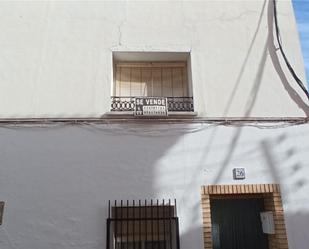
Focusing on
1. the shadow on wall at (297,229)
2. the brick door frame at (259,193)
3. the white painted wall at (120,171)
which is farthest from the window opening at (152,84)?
the shadow on wall at (297,229)

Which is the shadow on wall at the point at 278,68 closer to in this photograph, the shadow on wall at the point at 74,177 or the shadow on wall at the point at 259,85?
the shadow on wall at the point at 259,85

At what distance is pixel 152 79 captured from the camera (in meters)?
6.18

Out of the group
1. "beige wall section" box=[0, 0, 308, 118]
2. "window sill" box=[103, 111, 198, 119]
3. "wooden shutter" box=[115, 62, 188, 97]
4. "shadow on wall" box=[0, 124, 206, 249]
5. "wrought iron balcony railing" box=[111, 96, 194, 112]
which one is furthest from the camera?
"wooden shutter" box=[115, 62, 188, 97]

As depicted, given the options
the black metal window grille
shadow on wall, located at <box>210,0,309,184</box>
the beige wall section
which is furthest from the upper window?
the black metal window grille

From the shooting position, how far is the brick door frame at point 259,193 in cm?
512

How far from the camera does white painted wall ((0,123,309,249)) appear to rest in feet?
16.4

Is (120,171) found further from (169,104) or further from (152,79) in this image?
(152,79)

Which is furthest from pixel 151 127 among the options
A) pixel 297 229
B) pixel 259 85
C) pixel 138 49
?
pixel 297 229

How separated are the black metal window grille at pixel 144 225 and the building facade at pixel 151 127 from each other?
0.02 meters

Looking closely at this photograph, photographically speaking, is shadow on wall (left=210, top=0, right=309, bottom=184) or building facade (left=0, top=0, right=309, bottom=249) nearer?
building facade (left=0, top=0, right=309, bottom=249)

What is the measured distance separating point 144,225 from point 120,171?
37.4 inches

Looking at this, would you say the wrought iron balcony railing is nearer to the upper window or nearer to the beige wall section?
the upper window

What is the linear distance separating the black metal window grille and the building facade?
20mm

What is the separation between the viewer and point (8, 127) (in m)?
5.38
